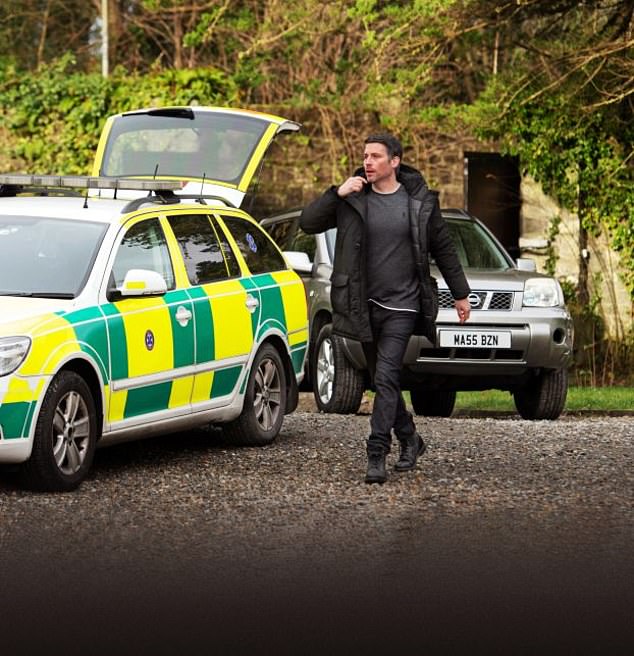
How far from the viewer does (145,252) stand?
390 inches

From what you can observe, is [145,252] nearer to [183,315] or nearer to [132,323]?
[183,315]

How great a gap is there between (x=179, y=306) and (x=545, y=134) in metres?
12.7

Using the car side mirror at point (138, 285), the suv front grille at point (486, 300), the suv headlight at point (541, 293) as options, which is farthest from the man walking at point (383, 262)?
the suv headlight at point (541, 293)

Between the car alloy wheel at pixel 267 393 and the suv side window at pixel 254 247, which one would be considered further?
the suv side window at pixel 254 247

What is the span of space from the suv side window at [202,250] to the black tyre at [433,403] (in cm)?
480

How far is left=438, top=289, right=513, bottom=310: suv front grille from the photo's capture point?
13273 millimetres

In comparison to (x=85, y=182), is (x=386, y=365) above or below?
below

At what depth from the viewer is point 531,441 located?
11195mm

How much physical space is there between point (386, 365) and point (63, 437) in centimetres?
181

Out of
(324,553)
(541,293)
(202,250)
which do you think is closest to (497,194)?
(541,293)

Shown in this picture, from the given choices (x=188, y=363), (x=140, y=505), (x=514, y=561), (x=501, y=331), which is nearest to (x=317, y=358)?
(x=501, y=331)

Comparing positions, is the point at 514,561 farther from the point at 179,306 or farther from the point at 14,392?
the point at 179,306

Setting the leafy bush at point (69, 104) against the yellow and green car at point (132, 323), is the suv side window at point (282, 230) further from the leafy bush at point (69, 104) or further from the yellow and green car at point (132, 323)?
the leafy bush at point (69, 104)

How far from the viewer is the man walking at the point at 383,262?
9.05 meters
